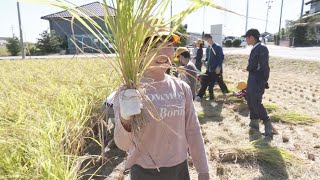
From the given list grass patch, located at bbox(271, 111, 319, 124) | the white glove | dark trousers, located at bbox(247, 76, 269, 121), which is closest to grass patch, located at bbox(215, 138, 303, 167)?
dark trousers, located at bbox(247, 76, 269, 121)

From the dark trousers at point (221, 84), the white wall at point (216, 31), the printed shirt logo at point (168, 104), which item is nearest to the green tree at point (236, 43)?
the white wall at point (216, 31)

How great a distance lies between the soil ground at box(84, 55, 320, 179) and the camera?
3.49 meters

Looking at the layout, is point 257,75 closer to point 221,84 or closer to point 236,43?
point 221,84

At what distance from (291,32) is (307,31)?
1.70 meters

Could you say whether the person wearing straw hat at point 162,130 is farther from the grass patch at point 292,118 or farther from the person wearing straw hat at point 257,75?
the grass patch at point 292,118

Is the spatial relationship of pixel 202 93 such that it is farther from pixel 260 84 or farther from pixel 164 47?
pixel 164 47

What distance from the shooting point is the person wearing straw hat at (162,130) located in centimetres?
154

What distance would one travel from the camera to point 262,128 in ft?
16.5

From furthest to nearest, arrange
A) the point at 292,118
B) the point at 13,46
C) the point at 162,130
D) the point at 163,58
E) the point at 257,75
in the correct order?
the point at 13,46
the point at 292,118
the point at 257,75
the point at 162,130
the point at 163,58

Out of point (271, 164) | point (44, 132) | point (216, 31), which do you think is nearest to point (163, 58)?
point (44, 132)

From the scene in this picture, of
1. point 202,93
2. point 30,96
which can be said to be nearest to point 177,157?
point 30,96

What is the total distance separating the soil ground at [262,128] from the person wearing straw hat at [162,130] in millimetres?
815

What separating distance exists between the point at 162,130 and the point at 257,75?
3275mm

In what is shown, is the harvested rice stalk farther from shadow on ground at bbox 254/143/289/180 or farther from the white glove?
the white glove
